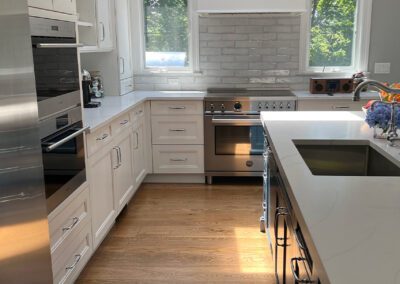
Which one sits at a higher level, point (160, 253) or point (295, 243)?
point (295, 243)

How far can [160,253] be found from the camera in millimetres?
3033

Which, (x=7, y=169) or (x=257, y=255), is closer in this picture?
(x=7, y=169)

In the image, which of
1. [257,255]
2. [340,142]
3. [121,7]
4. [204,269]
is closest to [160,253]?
[204,269]

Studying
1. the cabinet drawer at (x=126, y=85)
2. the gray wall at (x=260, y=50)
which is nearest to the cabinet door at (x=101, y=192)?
the cabinet drawer at (x=126, y=85)

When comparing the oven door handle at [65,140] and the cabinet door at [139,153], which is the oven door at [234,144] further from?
the oven door handle at [65,140]

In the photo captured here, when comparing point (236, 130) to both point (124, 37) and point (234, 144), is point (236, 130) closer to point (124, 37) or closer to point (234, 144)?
point (234, 144)

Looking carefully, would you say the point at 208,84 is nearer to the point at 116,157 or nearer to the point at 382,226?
the point at 116,157

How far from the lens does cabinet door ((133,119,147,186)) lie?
12.9 feet

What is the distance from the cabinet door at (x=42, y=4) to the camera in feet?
6.18

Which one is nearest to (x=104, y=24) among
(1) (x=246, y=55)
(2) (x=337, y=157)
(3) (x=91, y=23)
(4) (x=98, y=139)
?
(3) (x=91, y=23)

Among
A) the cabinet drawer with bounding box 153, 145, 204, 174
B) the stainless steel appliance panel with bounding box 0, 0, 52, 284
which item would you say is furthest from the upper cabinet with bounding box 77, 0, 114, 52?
the stainless steel appliance panel with bounding box 0, 0, 52, 284

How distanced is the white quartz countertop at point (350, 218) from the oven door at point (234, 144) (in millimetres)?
2132

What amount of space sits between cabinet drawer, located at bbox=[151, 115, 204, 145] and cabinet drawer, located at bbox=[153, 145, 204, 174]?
2.4 inches

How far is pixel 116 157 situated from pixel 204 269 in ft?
3.47
